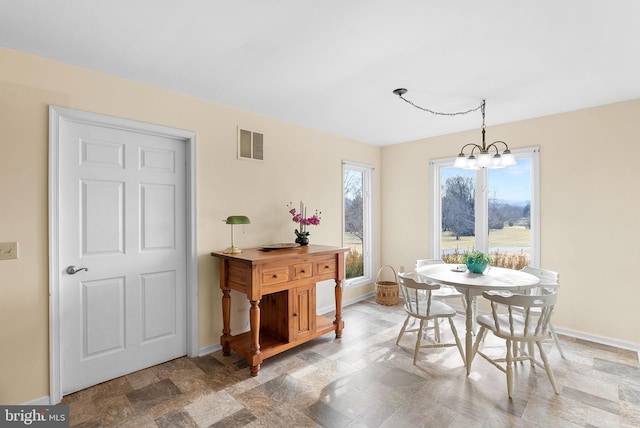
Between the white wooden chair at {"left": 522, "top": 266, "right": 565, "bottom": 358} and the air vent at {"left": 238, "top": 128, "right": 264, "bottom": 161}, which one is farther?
the air vent at {"left": 238, "top": 128, "right": 264, "bottom": 161}

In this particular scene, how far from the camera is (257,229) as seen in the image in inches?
136

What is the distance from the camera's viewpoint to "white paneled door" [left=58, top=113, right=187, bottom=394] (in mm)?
2367

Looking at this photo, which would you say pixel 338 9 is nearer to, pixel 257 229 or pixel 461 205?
pixel 257 229

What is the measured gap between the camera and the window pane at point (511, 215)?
3.78 metres

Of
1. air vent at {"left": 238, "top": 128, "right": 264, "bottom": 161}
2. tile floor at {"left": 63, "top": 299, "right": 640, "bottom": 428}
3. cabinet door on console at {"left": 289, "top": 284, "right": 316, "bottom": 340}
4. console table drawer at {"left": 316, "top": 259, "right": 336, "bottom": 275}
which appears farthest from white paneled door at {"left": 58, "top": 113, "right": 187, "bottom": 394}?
console table drawer at {"left": 316, "top": 259, "right": 336, "bottom": 275}

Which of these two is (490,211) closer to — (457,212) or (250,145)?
(457,212)

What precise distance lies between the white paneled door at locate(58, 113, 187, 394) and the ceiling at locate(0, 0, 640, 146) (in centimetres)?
64

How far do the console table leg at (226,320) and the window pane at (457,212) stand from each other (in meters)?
3.07

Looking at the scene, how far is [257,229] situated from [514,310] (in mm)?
2793

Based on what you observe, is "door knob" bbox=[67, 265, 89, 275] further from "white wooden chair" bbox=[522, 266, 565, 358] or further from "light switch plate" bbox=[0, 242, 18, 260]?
"white wooden chair" bbox=[522, 266, 565, 358]

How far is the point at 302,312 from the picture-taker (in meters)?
3.09

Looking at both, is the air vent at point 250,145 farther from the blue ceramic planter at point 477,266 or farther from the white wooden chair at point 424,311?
the blue ceramic planter at point 477,266

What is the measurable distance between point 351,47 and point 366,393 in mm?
2495

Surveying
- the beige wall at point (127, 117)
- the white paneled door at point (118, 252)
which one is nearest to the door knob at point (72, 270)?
the white paneled door at point (118, 252)
